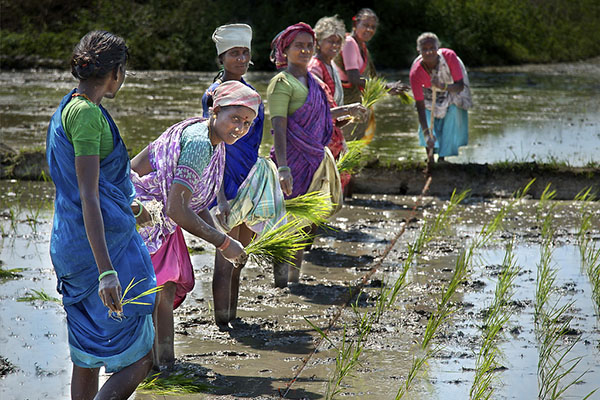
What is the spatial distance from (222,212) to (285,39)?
1.32m

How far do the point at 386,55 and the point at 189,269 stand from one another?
19.7m

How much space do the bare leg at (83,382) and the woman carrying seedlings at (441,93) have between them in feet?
17.7

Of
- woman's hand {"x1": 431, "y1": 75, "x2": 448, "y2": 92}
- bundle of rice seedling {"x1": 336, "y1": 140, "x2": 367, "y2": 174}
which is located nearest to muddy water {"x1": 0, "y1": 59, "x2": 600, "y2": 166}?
woman's hand {"x1": 431, "y1": 75, "x2": 448, "y2": 92}

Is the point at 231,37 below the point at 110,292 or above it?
above

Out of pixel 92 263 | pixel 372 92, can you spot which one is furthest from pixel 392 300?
pixel 372 92

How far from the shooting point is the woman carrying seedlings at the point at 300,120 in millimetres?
5367

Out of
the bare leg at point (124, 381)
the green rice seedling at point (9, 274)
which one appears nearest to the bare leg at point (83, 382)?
the bare leg at point (124, 381)

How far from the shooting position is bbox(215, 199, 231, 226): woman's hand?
455 centimetres

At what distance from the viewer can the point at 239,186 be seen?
15.6 feet

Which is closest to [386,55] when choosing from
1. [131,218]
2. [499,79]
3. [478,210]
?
[499,79]

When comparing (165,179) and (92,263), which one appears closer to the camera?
(92,263)

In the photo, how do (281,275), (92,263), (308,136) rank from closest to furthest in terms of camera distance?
(92,263) → (281,275) → (308,136)

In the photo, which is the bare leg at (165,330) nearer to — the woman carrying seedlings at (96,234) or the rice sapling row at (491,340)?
the woman carrying seedlings at (96,234)

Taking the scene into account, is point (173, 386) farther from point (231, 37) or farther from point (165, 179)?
point (231, 37)
